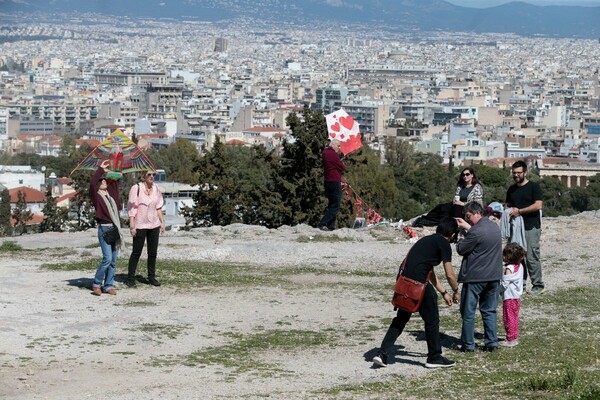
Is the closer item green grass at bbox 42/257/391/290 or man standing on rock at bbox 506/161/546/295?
man standing on rock at bbox 506/161/546/295

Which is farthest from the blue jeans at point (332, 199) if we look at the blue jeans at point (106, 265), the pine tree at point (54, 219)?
the pine tree at point (54, 219)

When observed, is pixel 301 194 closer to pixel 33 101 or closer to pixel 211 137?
pixel 211 137

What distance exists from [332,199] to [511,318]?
575 cm

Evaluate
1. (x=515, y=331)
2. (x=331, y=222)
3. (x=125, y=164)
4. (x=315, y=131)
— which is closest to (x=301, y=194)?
(x=315, y=131)

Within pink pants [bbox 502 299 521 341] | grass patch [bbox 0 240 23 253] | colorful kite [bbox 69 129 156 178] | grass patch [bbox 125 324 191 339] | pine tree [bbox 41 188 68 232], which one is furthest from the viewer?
pine tree [bbox 41 188 68 232]

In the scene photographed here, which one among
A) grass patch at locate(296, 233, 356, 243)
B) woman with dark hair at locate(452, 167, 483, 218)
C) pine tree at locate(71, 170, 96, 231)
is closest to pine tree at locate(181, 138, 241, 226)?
pine tree at locate(71, 170, 96, 231)

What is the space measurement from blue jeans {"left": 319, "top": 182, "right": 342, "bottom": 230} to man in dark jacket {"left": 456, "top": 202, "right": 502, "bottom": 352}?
5619mm

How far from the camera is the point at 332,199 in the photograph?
14.3m

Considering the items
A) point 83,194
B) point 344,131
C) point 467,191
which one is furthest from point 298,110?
point 467,191

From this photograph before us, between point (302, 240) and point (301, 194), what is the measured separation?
986 centimetres

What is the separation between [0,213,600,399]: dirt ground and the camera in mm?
7754

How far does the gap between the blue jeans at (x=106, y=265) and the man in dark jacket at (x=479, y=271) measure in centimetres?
266

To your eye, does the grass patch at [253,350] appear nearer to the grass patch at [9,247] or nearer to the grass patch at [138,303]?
the grass patch at [138,303]

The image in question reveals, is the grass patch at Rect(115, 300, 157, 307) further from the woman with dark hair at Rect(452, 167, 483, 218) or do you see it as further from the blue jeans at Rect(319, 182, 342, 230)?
the blue jeans at Rect(319, 182, 342, 230)
